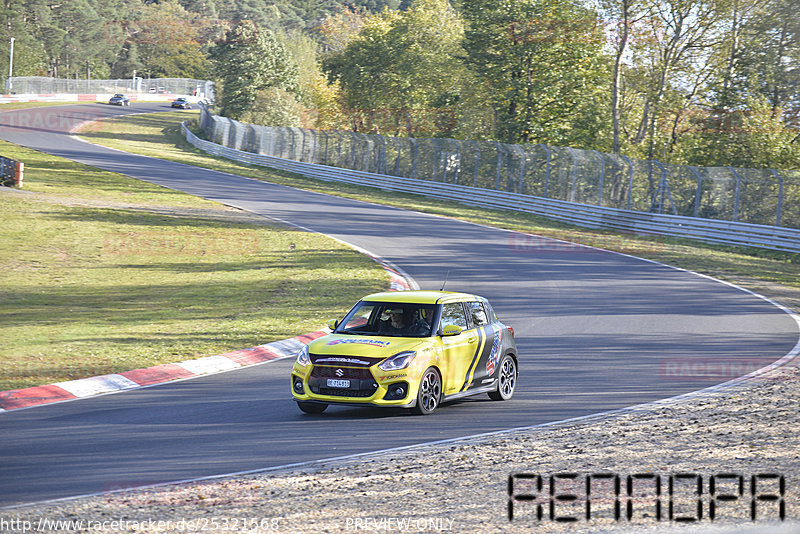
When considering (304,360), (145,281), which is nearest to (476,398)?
(304,360)

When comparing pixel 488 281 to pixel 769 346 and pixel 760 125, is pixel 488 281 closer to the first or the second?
pixel 769 346

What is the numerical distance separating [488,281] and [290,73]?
230 ft

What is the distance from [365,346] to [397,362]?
0.50 meters

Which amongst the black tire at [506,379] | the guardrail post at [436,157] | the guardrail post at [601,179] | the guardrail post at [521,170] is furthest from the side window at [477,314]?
the guardrail post at [436,157]

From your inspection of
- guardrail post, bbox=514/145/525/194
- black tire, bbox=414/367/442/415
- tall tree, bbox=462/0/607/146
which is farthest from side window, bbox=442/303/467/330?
tall tree, bbox=462/0/607/146

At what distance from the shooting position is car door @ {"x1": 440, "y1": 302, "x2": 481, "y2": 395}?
10719 mm

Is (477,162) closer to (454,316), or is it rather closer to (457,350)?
(454,316)

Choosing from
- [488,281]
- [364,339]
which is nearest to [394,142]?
[488,281]

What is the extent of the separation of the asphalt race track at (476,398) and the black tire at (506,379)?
0.63ft

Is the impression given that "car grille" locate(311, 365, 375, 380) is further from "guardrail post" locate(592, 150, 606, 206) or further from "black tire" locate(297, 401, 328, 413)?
"guardrail post" locate(592, 150, 606, 206)

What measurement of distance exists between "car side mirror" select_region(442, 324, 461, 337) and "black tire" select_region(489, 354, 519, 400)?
1089 millimetres

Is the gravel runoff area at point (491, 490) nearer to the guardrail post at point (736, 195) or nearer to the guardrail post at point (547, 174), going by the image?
the guardrail post at point (736, 195)

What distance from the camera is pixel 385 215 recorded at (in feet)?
117

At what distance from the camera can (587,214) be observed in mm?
36031
